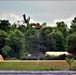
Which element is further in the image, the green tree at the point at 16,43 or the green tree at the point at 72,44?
the green tree at the point at 72,44

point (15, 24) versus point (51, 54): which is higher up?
point (15, 24)

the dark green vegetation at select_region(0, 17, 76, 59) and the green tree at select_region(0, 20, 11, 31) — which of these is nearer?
the dark green vegetation at select_region(0, 17, 76, 59)

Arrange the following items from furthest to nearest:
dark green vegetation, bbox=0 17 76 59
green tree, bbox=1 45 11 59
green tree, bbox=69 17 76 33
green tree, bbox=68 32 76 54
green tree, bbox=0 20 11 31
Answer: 1. green tree, bbox=0 20 11 31
2. green tree, bbox=69 17 76 33
3. green tree, bbox=68 32 76 54
4. dark green vegetation, bbox=0 17 76 59
5. green tree, bbox=1 45 11 59

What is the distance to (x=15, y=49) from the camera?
26.6 m

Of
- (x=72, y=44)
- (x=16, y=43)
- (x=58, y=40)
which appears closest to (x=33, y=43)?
(x=16, y=43)

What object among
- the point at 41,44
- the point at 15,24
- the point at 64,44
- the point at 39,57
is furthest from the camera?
the point at 15,24

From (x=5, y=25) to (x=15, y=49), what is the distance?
7.06 m

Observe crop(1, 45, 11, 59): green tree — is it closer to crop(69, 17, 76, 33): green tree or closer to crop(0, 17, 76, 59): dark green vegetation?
crop(0, 17, 76, 59): dark green vegetation

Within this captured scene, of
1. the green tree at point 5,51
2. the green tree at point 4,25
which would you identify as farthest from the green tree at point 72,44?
the green tree at point 4,25

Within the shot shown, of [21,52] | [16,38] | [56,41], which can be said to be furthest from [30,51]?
[56,41]

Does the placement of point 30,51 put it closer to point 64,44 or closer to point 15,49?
point 15,49

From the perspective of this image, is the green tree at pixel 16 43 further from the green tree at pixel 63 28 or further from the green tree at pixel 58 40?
the green tree at pixel 63 28

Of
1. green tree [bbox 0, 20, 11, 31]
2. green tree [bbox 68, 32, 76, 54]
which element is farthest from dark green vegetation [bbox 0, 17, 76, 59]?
green tree [bbox 0, 20, 11, 31]

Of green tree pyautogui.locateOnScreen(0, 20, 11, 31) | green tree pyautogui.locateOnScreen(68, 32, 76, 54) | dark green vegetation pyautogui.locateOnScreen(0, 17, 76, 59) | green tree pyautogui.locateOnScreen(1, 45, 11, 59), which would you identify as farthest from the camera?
green tree pyautogui.locateOnScreen(0, 20, 11, 31)
